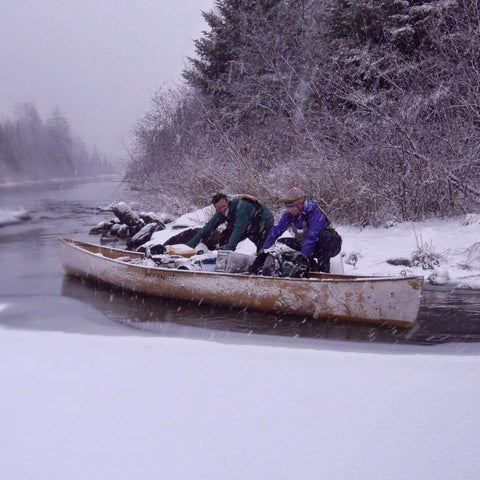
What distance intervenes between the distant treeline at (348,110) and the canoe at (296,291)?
4.46 meters

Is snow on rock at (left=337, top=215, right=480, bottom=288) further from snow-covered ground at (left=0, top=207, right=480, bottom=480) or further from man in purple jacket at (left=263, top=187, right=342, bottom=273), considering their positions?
snow-covered ground at (left=0, top=207, right=480, bottom=480)

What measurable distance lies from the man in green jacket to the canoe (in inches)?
33.0

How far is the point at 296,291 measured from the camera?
6.04 meters

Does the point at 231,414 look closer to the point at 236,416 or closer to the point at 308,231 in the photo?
the point at 236,416

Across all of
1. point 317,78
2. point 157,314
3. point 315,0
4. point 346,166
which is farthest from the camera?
point 315,0

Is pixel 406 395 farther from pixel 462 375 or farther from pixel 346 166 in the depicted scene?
pixel 346 166

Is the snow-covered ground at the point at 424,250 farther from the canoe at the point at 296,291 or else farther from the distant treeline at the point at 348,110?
the canoe at the point at 296,291

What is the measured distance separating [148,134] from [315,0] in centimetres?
1150

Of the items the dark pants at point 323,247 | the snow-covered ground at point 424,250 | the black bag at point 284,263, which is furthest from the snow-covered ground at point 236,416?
the snow-covered ground at point 424,250

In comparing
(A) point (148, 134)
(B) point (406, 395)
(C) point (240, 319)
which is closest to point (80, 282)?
(C) point (240, 319)

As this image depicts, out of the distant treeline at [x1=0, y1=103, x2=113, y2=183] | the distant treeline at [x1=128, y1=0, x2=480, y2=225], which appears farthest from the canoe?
the distant treeline at [x1=0, y1=103, x2=113, y2=183]

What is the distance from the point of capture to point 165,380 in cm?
363

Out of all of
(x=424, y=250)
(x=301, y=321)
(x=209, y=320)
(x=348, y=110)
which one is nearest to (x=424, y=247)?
(x=424, y=250)

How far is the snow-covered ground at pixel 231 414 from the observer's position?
2.56 m
